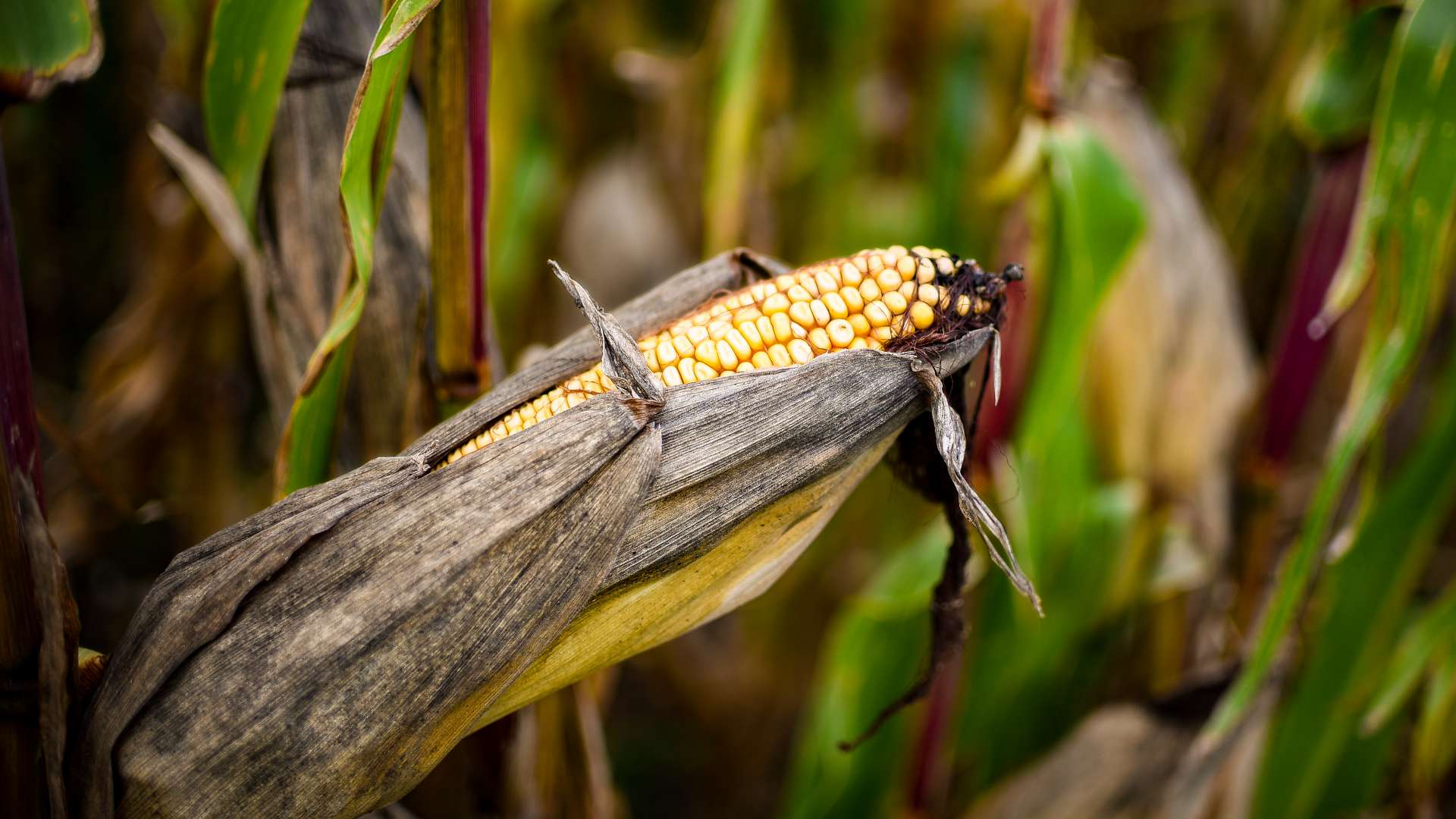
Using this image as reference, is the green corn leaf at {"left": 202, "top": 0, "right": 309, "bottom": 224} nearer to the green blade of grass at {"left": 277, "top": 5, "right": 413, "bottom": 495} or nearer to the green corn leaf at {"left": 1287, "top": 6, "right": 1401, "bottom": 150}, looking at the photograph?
the green blade of grass at {"left": 277, "top": 5, "right": 413, "bottom": 495}

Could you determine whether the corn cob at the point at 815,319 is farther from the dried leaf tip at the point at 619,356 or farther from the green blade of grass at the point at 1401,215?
the green blade of grass at the point at 1401,215

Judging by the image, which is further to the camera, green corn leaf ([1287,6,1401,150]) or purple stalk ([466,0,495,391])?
green corn leaf ([1287,6,1401,150])

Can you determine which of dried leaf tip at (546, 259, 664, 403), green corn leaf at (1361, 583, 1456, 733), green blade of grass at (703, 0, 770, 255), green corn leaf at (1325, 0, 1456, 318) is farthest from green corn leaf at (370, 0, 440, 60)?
green corn leaf at (1361, 583, 1456, 733)

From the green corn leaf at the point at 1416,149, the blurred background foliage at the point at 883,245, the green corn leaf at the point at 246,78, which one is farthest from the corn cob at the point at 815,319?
the green corn leaf at the point at 1416,149

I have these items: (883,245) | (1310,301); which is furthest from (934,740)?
(883,245)

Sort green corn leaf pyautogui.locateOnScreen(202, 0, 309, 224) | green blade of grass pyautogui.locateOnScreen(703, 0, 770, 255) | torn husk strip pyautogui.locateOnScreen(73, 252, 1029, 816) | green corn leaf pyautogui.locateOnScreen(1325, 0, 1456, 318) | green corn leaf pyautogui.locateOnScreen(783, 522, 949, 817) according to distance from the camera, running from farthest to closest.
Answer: green corn leaf pyautogui.locateOnScreen(783, 522, 949, 817), green blade of grass pyautogui.locateOnScreen(703, 0, 770, 255), green corn leaf pyautogui.locateOnScreen(1325, 0, 1456, 318), green corn leaf pyautogui.locateOnScreen(202, 0, 309, 224), torn husk strip pyautogui.locateOnScreen(73, 252, 1029, 816)

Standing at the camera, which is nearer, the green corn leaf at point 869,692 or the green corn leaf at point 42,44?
the green corn leaf at point 42,44

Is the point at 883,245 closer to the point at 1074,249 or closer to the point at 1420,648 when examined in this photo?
the point at 1074,249

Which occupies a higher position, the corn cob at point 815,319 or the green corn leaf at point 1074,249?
the corn cob at point 815,319
